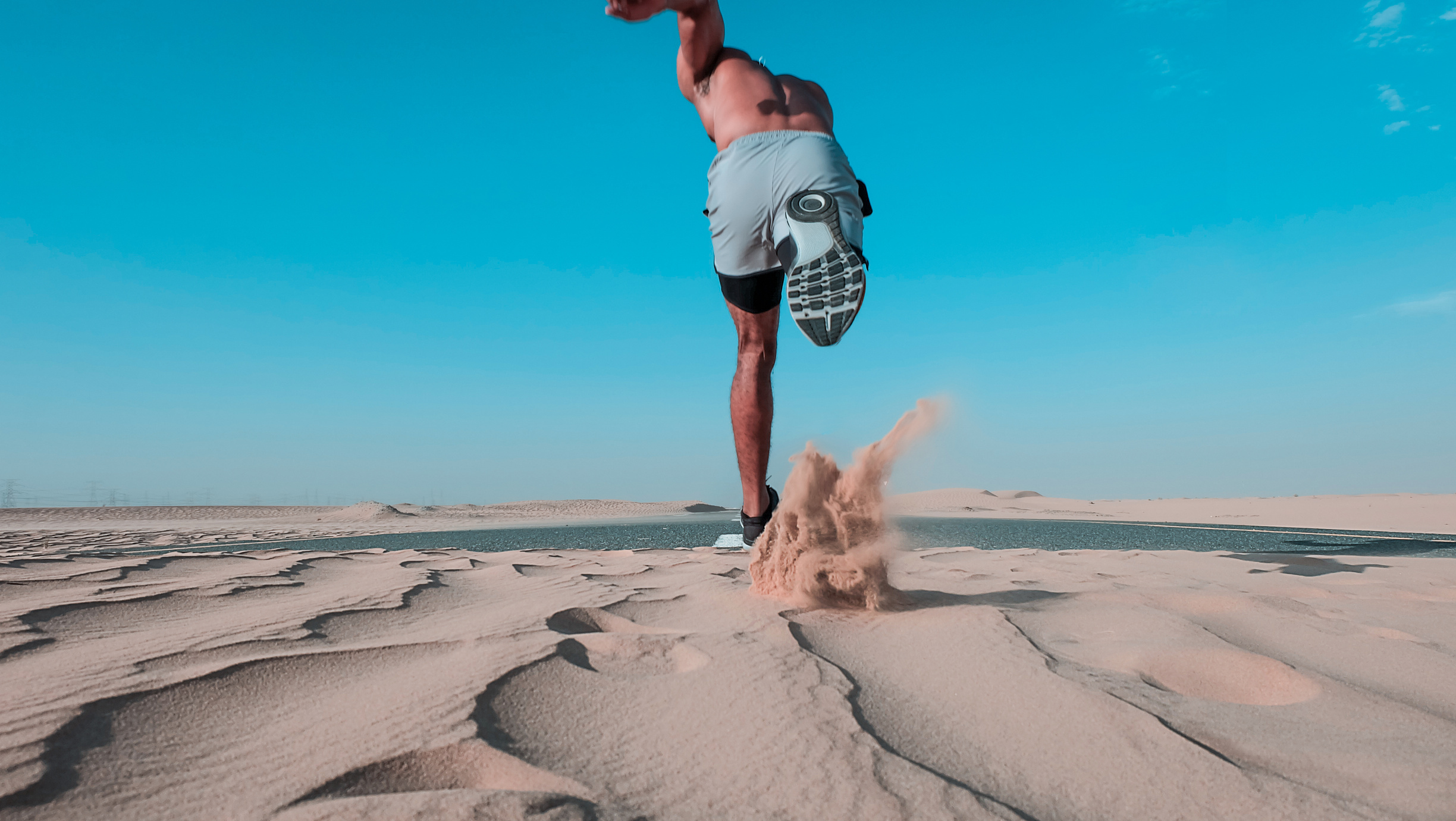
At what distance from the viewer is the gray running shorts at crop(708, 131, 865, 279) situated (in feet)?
6.88

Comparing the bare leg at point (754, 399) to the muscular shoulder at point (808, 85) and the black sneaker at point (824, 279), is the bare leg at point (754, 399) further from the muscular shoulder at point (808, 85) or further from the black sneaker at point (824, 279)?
the muscular shoulder at point (808, 85)

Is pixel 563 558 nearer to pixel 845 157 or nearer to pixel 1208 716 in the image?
pixel 845 157

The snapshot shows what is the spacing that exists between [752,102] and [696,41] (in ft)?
1.02

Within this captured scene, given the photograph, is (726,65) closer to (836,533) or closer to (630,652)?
(836,533)

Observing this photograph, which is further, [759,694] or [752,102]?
[752,102]

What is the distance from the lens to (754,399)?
2324mm

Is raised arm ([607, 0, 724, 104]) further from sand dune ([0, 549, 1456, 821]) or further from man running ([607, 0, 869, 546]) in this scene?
sand dune ([0, 549, 1456, 821])

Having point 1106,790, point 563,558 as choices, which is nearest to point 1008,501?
point 563,558

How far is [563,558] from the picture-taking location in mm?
3271

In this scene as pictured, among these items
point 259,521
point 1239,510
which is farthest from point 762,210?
point 1239,510

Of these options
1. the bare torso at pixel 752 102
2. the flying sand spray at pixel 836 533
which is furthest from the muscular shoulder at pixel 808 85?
the flying sand spray at pixel 836 533

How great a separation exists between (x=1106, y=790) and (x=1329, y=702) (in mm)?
625

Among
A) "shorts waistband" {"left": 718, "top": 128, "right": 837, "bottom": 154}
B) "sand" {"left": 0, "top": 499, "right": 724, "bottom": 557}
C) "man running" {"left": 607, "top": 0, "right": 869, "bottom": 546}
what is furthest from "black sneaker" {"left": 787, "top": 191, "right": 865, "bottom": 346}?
"sand" {"left": 0, "top": 499, "right": 724, "bottom": 557}

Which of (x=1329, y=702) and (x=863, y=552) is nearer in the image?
(x=1329, y=702)
